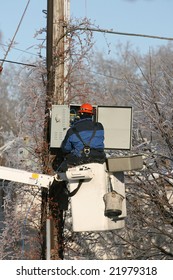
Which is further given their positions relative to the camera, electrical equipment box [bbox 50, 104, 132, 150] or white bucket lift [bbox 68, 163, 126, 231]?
electrical equipment box [bbox 50, 104, 132, 150]

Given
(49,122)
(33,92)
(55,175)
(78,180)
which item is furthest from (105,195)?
(33,92)

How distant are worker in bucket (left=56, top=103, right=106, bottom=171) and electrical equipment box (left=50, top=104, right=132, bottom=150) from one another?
1.83 ft

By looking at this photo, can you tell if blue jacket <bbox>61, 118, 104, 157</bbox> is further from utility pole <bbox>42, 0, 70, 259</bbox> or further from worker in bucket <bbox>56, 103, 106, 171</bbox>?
utility pole <bbox>42, 0, 70, 259</bbox>

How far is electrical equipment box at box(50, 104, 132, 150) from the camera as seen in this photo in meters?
8.95

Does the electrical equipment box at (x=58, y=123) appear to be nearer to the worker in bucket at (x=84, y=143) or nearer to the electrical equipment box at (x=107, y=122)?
the electrical equipment box at (x=107, y=122)

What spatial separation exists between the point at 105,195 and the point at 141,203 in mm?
6108

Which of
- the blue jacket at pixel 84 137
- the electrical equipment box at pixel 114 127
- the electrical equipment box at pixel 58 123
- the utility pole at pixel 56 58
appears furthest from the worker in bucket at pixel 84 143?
the utility pole at pixel 56 58

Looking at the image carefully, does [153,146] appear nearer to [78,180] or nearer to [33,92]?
[33,92]

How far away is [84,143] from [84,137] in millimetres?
70

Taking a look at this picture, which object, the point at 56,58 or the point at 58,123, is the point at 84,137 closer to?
the point at 58,123

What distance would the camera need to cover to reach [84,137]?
27.0 ft

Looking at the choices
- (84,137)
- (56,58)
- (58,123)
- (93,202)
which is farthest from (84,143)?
(56,58)

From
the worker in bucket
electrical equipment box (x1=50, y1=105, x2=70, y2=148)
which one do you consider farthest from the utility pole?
the worker in bucket
